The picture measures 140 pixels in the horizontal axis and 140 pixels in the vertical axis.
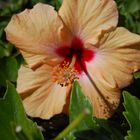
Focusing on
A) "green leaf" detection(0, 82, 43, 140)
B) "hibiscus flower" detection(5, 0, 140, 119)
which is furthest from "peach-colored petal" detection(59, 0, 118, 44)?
"green leaf" detection(0, 82, 43, 140)

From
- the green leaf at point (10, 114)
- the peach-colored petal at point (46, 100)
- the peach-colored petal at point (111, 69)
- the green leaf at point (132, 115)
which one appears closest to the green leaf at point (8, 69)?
the peach-colored petal at point (46, 100)

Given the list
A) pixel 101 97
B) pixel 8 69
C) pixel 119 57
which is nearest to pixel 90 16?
pixel 119 57

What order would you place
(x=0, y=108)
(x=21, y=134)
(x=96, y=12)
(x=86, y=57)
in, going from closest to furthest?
(x=21, y=134) → (x=0, y=108) → (x=96, y=12) → (x=86, y=57)

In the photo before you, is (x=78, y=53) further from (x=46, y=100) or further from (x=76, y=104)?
(x=76, y=104)

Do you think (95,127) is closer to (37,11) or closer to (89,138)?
(89,138)

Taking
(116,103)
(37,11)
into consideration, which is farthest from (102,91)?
(37,11)

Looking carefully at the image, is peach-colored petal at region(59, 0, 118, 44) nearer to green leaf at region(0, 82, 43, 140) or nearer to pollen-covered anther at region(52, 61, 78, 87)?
pollen-covered anther at region(52, 61, 78, 87)
